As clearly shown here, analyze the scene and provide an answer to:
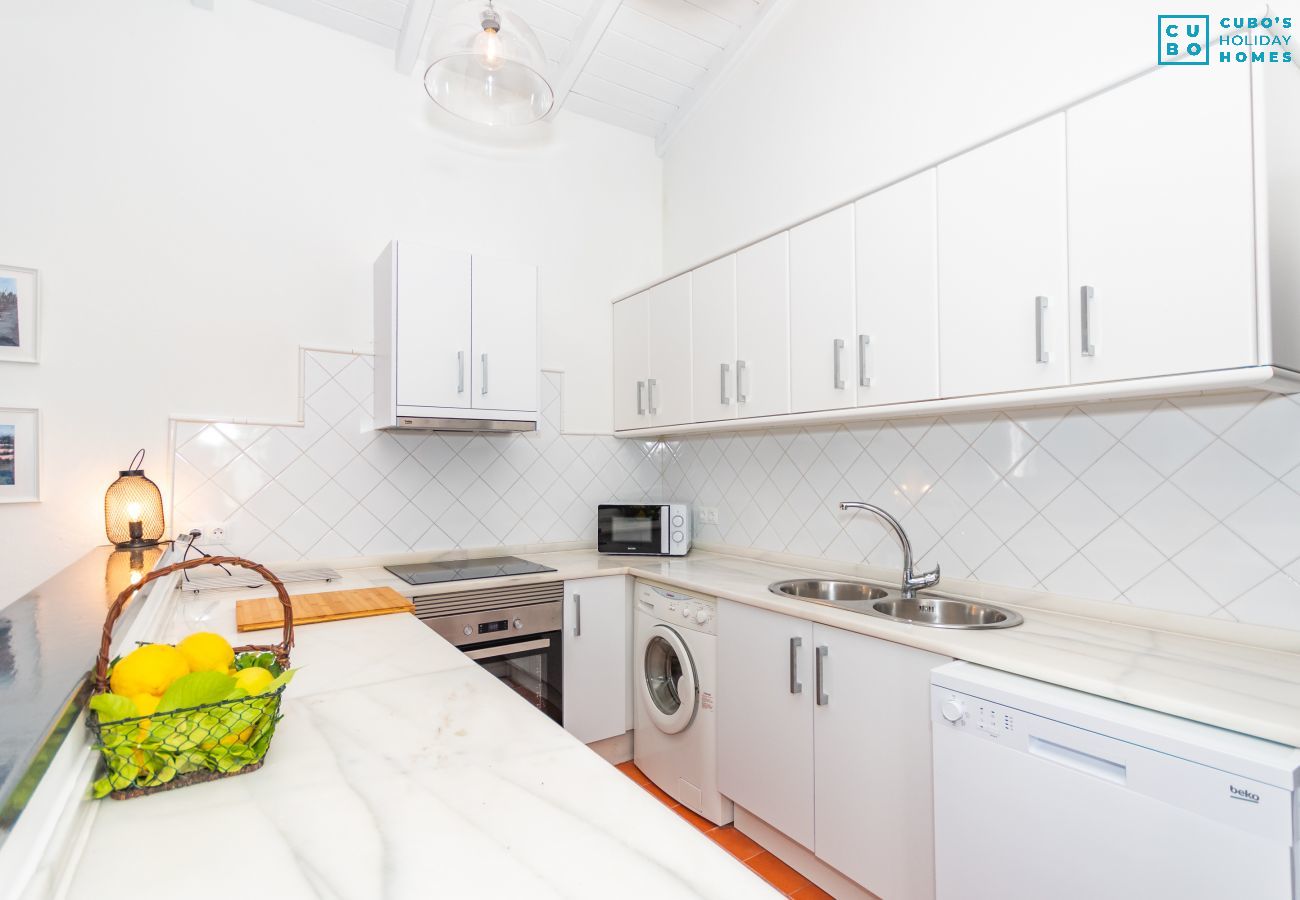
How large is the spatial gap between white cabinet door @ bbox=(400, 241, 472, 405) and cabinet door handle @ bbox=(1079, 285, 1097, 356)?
6.69 feet

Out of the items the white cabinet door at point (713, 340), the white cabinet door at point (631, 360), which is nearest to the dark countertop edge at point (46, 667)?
the white cabinet door at point (713, 340)

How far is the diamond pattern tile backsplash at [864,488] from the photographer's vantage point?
161cm

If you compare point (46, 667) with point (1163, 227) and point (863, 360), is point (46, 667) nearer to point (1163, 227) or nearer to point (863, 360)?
point (863, 360)

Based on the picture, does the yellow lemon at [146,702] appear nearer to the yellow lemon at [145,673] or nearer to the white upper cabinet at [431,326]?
the yellow lemon at [145,673]

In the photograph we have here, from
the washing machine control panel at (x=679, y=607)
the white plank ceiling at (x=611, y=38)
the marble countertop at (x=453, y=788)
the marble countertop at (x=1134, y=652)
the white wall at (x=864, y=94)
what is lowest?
the washing machine control panel at (x=679, y=607)

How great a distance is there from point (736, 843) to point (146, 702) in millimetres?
1975

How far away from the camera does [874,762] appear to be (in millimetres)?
1793

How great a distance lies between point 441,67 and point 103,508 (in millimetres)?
1846

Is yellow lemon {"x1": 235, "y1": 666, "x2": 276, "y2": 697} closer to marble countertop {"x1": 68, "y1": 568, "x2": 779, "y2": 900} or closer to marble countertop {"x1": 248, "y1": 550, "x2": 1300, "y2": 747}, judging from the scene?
marble countertop {"x1": 68, "y1": 568, "x2": 779, "y2": 900}

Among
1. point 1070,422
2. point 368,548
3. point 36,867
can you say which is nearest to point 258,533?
point 368,548

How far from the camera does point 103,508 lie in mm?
2283

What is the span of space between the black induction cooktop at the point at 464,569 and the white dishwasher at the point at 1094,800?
5.32 ft

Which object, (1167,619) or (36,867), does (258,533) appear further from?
(1167,619)

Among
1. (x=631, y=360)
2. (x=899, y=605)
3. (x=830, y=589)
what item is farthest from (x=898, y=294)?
(x=631, y=360)
